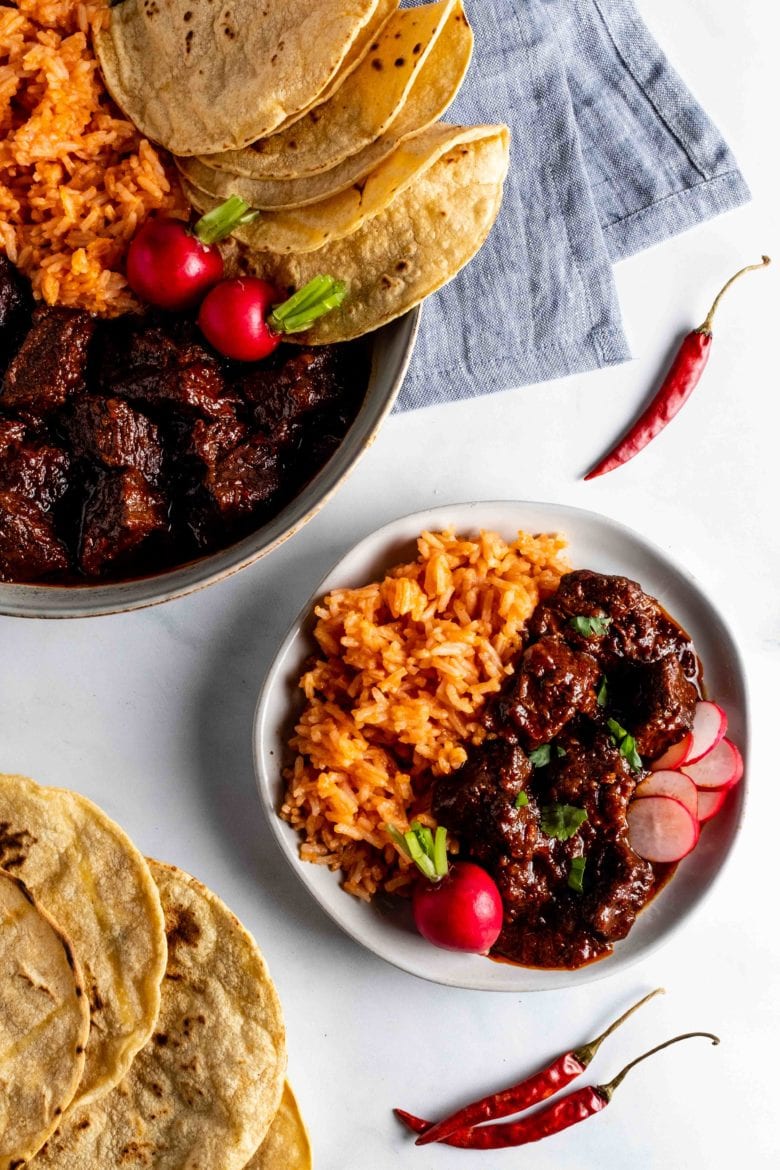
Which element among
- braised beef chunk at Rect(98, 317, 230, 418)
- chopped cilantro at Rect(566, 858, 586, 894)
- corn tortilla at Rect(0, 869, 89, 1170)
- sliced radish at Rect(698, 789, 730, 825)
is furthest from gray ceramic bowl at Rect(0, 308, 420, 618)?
sliced radish at Rect(698, 789, 730, 825)

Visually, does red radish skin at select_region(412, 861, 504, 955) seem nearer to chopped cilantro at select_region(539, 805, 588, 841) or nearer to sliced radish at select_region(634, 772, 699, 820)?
chopped cilantro at select_region(539, 805, 588, 841)

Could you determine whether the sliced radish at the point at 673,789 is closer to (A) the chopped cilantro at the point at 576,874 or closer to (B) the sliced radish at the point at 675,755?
(B) the sliced radish at the point at 675,755

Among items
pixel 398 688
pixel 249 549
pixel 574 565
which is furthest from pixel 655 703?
pixel 249 549

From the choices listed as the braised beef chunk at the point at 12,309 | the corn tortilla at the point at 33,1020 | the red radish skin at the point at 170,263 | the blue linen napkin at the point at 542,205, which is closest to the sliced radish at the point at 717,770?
the blue linen napkin at the point at 542,205

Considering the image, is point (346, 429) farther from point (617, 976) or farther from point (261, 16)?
point (617, 976)

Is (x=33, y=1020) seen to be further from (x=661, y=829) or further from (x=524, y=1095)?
(x=661, y=829)
